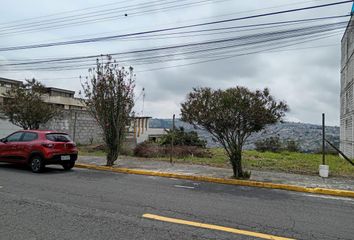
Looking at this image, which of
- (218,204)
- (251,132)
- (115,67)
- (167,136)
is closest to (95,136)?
(167,136)

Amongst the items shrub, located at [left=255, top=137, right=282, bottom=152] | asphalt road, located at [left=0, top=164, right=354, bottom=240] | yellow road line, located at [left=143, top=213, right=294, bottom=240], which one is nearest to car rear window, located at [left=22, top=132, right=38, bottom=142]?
asphalt road, located at [left=0, top=164, right=354, bottom=240]

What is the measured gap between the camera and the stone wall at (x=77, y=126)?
2308cm

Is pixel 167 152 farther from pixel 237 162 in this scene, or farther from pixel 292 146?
pixel 292 146

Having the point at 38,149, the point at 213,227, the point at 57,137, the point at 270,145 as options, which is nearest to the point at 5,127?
the point at 57,137

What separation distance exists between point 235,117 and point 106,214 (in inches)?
226

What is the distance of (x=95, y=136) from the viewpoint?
25.9 metres

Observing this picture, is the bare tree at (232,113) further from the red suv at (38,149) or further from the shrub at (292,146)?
the shrub at (292,146)

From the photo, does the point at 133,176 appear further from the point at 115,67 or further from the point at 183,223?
the point at 183,223

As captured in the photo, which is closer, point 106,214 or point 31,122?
point 106,214

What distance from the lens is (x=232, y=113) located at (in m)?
10.8

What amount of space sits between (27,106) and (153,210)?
1400 centimetres

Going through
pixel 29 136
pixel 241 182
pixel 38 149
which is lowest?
pixel 241 182

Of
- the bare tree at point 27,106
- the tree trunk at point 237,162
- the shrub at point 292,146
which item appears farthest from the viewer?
the shrub at point 292,146

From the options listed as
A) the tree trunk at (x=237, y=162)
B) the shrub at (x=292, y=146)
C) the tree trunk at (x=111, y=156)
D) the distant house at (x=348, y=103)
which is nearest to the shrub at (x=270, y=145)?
the shrub at (x=292, y=146)
